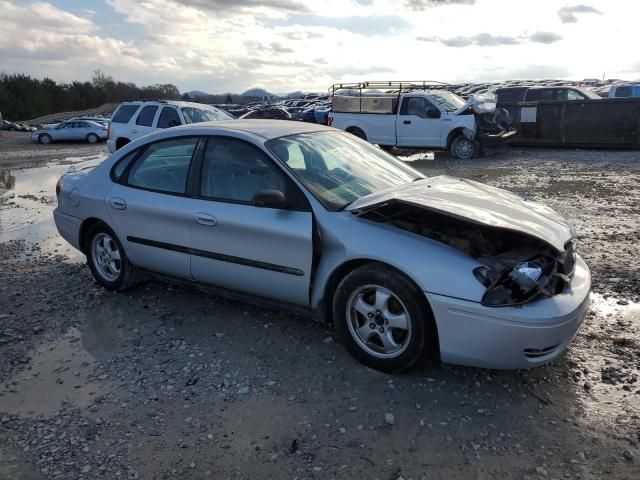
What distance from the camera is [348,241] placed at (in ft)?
11.8

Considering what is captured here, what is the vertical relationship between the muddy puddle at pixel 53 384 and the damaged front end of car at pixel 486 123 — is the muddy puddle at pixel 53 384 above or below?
below

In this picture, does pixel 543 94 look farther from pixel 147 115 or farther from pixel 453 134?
pixel 147 115

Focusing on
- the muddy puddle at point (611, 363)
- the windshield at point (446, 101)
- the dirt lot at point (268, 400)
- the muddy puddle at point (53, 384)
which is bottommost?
the muddy puddle at point (53, 384)

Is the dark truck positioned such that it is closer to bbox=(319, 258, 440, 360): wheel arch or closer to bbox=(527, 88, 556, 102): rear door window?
bbox=(527, 88, 556, 102): rear door window

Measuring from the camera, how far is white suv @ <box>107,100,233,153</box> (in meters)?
13.0

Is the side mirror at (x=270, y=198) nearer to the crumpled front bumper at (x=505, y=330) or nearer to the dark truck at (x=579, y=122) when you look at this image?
the crumpled front bumper at (x=505, y=330)

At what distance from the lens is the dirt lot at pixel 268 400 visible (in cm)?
284

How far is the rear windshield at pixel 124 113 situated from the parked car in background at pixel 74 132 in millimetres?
→ 16307

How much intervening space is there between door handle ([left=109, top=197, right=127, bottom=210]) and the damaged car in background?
473 inches

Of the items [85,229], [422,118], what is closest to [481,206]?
[85,229]

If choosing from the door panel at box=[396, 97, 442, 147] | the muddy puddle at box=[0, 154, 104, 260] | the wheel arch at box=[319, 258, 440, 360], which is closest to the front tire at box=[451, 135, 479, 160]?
the door panel at box=[396, 97, 442, 147]

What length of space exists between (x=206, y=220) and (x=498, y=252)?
2.16 metres

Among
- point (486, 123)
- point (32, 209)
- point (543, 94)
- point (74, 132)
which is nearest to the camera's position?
point (32, 209)

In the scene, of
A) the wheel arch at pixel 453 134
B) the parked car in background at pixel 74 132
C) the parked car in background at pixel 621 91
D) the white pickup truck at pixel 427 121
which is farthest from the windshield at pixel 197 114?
the parked car in background at pixel 74 132
